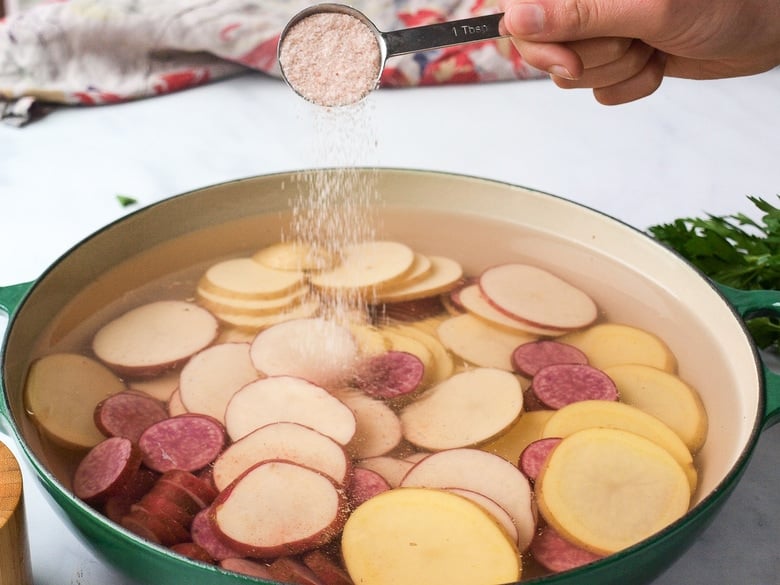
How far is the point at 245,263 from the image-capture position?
1381mm

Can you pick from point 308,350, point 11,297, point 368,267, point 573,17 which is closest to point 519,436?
point 308,350

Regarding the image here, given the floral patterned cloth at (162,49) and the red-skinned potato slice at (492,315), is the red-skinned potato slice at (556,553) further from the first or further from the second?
the floral patterned cloth at (162,49)

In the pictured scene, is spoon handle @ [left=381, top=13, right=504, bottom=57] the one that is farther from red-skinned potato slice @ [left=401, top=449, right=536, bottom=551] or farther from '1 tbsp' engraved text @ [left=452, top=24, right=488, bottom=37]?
red-skinned potato slice @ [left=401, top=449, right=536, bottom=551]

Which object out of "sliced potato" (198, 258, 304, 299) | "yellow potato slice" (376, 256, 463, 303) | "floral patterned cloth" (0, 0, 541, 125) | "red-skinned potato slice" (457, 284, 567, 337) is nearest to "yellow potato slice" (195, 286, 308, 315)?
"sliced potato" (198, 258, 304, 299)

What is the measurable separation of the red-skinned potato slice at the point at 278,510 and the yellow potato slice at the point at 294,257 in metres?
0.49

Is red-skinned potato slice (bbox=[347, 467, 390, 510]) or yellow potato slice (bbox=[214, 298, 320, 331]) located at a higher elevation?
red-skinned potato slice (bbox=[347, 467, 390, 510])

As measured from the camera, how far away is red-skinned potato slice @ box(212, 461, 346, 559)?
0.87 m

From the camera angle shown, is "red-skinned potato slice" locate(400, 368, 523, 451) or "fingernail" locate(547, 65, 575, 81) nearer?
"red-skinned potato slice" locate(400, 368, 523, 451)

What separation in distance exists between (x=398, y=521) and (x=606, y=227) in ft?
2.15

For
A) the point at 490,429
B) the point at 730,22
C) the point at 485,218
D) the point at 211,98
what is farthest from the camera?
the point at 211,98

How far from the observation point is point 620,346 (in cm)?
123

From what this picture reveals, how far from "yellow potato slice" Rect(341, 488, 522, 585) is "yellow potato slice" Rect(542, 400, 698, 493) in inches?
8.4

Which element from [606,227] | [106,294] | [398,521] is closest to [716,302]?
[606,227]

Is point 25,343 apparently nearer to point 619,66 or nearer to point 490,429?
point 490,429
